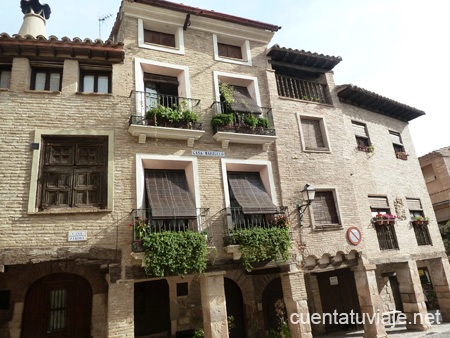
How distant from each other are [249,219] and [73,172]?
5.08m

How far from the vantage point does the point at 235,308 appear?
11359 millimetres

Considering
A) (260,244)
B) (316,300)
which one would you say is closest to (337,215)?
(260,244)

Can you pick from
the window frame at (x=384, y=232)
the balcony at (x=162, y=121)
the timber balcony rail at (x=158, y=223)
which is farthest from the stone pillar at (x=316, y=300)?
the balcony at (x=162, y=121)

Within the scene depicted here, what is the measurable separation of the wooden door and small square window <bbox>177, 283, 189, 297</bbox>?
5696 mm

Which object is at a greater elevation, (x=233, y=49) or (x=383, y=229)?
(x=233, y=49)

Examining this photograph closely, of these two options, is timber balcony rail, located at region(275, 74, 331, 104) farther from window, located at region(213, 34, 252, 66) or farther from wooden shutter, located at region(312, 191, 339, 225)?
wooden shutter, located at region(312, 191, 339, 225)

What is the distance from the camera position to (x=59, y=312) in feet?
29.3

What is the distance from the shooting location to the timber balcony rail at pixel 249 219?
350 inches

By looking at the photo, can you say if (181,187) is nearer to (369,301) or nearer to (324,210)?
(324,210)

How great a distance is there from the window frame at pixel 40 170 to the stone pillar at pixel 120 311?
196cm

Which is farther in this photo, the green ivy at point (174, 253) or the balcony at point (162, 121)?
the balcony at point (162, 121)

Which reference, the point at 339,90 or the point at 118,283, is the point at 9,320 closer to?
the point at 118,283

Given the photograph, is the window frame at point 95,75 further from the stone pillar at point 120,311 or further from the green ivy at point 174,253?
the stone pillar at point 120,311

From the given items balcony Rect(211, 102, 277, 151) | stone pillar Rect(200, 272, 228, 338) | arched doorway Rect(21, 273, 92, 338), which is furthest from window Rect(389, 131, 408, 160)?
arched doorway Rect(21, 273, 92, 338)
